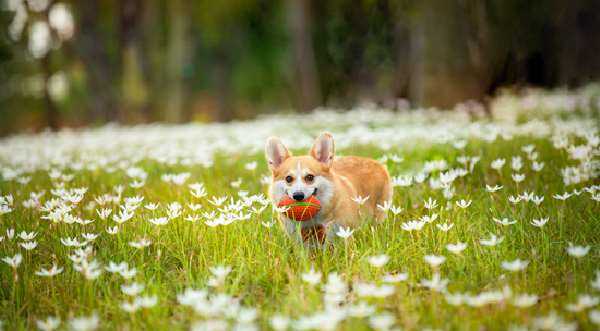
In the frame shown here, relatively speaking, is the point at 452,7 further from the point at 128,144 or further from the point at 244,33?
the point at 244,33

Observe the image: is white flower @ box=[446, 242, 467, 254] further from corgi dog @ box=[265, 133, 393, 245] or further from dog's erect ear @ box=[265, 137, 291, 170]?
dog's erect ear @ box=[265, 137, 291, 170]

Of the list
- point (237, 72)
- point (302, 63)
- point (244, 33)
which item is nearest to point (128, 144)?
point (302, 63)

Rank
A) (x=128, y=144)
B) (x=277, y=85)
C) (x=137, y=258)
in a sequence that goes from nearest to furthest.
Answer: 1. (x=137, y=258)
2. (x=128, y=144)
3. (x=277, y=85)

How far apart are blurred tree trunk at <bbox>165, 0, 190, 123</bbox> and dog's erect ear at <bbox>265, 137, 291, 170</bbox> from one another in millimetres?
16361

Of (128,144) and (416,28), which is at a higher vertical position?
(416,28)

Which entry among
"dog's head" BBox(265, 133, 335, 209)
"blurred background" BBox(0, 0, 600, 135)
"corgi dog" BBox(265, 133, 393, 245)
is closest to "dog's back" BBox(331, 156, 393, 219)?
"corgi dog" BBox(265, 133, 393, 245)

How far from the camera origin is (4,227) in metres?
4.21

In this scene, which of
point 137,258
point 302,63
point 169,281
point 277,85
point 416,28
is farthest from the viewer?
point 277,85

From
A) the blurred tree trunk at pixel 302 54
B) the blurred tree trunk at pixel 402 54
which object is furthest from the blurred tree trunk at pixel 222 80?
the blurred tree trunk at pixel 402 54

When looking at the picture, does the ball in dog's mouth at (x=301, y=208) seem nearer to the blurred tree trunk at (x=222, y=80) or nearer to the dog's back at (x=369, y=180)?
the dog's back at (x=369, y=180)

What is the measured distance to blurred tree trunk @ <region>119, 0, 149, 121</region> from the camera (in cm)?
1927

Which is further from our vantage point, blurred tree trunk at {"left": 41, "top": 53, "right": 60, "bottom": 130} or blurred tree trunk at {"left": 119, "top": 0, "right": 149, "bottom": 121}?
blurred tree trunk at {"left": 119, "top": 0, "right": 149, "bottom": 121}

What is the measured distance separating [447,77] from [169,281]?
10.8 m

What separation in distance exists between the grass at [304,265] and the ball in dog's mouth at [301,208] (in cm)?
20
